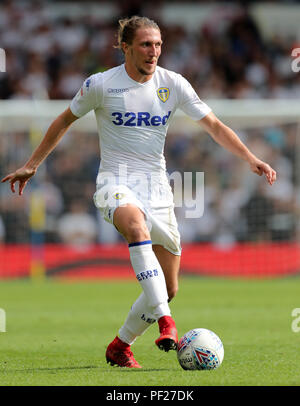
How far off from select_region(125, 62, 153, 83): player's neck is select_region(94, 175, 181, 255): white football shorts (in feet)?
2.62

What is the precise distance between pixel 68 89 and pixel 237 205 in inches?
224

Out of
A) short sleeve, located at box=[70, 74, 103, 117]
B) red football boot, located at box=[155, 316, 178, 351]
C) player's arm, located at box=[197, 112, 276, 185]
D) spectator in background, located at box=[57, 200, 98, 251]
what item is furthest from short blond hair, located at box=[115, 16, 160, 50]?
spectator in background, located at box=[57, 200, 98, 251]

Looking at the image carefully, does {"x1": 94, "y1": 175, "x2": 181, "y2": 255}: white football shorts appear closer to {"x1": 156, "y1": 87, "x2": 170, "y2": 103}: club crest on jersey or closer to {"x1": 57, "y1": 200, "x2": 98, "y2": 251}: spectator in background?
{"x1": 156, "y1": 87, "x2": 170, "y2": 103}: club crest on jersey

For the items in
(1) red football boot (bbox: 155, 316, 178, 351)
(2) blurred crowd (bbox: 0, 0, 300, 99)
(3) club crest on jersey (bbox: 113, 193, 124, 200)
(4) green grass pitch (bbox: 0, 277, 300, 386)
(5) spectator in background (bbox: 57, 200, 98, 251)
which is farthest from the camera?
(2) blurred crowd (bbox: 0, 0, 300, 99)

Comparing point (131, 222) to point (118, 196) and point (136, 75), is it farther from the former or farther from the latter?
point (136, 75)

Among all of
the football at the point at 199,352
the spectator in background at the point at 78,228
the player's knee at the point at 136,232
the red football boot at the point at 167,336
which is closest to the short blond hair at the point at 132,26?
the player's knee at the point at 136,232

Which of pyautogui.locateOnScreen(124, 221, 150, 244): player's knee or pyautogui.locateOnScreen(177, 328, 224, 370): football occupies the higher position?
pyautogui.locateOnScreen(124, 221, 150, 244): player's knee

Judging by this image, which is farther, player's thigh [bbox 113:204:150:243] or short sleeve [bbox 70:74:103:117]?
short sleeve [bbox 70:74:103:117]

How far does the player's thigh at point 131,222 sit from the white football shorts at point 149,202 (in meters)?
0.07

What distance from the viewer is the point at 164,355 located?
7.55m

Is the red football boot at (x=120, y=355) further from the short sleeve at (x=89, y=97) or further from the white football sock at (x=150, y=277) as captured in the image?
the short sleeve at (x=89, y=97)

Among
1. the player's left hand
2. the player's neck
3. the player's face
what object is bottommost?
the player's left hand

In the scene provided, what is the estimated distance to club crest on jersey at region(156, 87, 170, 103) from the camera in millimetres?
6902

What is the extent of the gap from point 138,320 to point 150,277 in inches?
27.3
